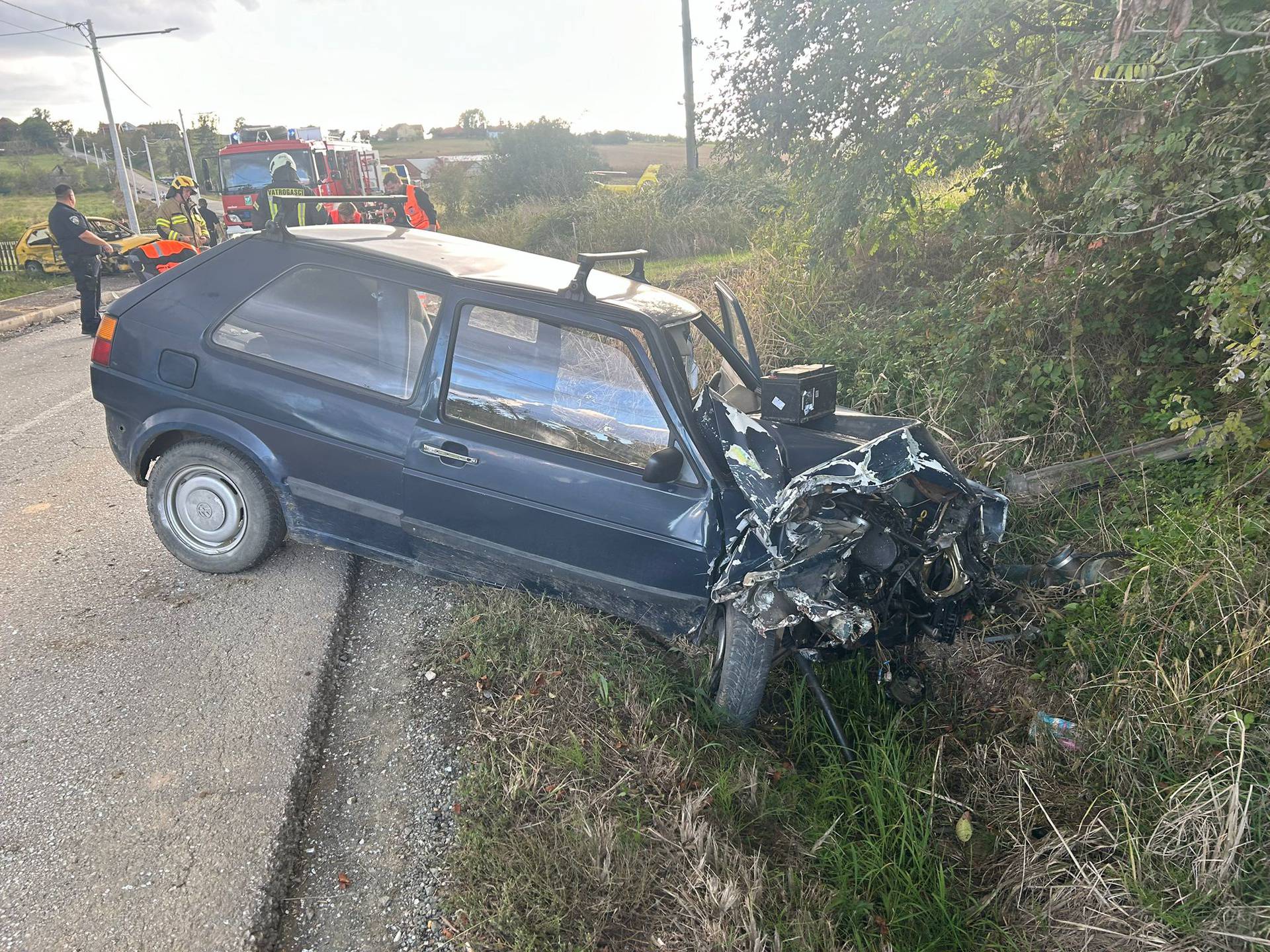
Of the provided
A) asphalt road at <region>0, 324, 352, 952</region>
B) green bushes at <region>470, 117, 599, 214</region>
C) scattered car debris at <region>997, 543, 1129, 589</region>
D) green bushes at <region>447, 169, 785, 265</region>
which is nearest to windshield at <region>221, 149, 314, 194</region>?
green bushes at <region>447, 169, 785, 265</region>

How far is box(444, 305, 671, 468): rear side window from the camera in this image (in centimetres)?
330

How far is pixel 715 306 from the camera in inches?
321

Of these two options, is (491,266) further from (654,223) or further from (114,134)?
(114,134)

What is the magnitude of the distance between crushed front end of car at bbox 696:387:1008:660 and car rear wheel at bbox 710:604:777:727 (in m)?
0.10

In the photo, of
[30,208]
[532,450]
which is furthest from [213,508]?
[30,208]

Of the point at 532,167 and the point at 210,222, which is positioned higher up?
the point at 532,167

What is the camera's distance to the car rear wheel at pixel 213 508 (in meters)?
3.78

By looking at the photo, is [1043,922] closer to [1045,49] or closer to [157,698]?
[157,698]

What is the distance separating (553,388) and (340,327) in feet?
3.51

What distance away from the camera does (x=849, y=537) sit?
2.96 meters

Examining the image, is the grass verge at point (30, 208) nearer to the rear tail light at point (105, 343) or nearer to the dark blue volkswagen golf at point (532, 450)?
the rear tail light at point (105, 343)

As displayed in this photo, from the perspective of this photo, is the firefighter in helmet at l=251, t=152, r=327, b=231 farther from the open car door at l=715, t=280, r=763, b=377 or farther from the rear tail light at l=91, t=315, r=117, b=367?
the open car door at l=715, t=280, r=763, b=377

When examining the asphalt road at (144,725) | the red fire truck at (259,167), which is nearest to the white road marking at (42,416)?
the asphalt road at (144,725)

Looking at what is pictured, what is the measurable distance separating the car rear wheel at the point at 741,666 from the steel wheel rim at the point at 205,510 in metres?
2.36
